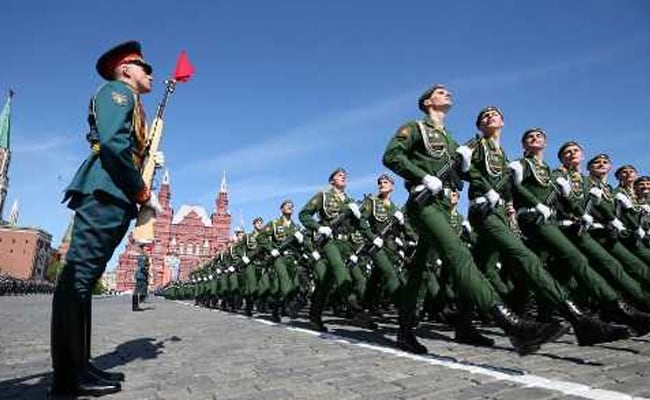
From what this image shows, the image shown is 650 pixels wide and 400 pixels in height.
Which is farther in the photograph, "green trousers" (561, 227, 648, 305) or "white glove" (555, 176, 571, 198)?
"white glove" (555, 176, 571, 198)

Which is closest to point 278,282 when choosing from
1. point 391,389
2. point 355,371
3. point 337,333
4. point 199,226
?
point 337,333

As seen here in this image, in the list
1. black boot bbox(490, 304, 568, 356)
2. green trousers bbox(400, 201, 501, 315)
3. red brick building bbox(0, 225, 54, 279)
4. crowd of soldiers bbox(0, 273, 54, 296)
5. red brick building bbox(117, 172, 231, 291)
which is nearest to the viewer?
black boot bbox(490, 304, 568, 356)

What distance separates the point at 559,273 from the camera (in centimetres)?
631

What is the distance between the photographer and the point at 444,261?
450 cm

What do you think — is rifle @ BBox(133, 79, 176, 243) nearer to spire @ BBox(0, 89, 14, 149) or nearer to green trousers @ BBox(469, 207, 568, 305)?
green trousers @ BBox(469, 207, 568, 305)

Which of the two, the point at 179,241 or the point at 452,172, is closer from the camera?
the point at 452,172

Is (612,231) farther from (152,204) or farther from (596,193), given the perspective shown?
(152,204)

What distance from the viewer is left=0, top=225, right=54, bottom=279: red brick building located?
405 feet

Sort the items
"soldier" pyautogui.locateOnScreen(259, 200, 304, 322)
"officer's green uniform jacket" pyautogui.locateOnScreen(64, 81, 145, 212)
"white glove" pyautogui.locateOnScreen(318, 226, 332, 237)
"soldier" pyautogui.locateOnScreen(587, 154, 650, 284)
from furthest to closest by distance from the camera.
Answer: "soldier" pyautogui.locateOnScreen(259, 200, 304, 322), "white glove" pyautogui.locateOnScreen(318, 226, 332, 237), "soldier" pyautogui.locateOnScreen(587, 154, 650, 284), "officer's green uniform jacket" pyautogui.locateOnScreen(64, 81, 145, 212)

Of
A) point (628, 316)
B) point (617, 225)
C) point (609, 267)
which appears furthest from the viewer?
point (617, 225)

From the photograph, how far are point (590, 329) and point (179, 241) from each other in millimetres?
113989

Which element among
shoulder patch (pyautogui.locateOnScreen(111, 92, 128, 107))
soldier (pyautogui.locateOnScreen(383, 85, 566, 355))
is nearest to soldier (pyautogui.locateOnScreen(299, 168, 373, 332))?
soldier (pyautogui.locateOnScreen(383, 85, 566, 355))

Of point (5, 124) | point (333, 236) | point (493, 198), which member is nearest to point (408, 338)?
point (493, 198)

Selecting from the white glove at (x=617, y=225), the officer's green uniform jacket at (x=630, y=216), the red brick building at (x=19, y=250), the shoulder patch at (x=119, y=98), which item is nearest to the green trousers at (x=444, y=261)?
the shoulder patch at (x=119, y=98)
